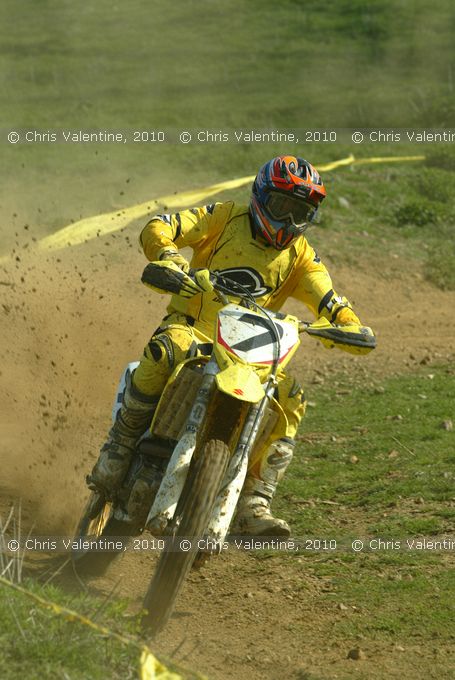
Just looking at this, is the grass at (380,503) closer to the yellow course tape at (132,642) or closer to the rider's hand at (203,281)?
the yellow course tape at (132,642)

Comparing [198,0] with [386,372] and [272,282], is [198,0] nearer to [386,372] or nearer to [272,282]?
[386,372]

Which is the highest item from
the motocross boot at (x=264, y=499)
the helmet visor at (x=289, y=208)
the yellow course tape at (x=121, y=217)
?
the helmet visor at (x=289, y=208)

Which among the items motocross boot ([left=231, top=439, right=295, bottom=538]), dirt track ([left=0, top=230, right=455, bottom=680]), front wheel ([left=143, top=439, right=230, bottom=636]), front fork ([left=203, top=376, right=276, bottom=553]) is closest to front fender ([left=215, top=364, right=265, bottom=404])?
front fork ([left=203, top=376, right=276, bottom=553])

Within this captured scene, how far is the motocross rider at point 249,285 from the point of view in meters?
6.64

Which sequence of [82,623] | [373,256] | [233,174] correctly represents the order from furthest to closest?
1. [233,174]
2. [373,256]
3. [82,623]

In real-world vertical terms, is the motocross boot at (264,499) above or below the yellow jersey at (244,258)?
below

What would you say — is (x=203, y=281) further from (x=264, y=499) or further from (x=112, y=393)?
(x=112, y=393)

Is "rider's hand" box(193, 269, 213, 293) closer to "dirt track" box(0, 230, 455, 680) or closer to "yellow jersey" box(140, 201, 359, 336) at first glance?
"yellow jersey" box(140, 201, 359, 336)

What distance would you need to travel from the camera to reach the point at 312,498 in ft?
28.5

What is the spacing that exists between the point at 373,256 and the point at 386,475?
7724 mm

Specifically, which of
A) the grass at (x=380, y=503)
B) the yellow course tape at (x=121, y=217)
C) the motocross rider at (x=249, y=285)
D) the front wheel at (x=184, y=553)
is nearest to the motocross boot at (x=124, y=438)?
the motocross rider at (x=249, y=285)

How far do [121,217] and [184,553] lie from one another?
431 inches

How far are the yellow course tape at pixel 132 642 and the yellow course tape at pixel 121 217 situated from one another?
8337 millimetres

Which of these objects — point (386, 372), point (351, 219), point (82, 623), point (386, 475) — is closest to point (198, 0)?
point (351, 219)
